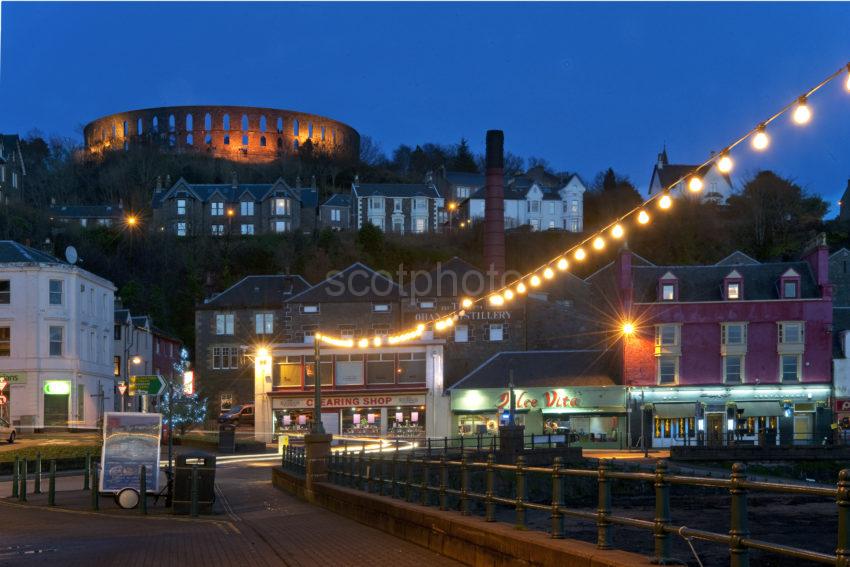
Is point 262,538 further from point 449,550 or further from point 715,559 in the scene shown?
point 715,559

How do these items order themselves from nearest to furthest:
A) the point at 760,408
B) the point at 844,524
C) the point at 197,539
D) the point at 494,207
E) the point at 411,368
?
1. the point at 844,524
2. the point at 197,539
3. the point at 760,408
4. the point at 411,368
5. the point at 494,207

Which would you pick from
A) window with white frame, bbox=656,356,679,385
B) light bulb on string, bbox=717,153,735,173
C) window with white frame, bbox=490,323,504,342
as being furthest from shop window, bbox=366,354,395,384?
light bulb on string, bbox=717,153,735,173

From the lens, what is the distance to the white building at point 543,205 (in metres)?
118

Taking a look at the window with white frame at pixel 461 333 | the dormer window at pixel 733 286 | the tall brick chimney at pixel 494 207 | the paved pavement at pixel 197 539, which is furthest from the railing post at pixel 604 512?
the tall brick chimney at pixel 494 207

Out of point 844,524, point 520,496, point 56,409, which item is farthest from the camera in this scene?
point 56,409

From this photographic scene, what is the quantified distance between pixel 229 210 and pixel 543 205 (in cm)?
3183

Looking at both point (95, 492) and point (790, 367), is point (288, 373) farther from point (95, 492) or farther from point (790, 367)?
point (95, 492)

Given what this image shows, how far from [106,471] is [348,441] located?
38251 millimetres

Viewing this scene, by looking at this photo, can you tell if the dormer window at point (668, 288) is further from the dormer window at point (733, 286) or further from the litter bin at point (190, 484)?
the litter bin at point (190, 484)

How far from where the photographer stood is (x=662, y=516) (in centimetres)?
948

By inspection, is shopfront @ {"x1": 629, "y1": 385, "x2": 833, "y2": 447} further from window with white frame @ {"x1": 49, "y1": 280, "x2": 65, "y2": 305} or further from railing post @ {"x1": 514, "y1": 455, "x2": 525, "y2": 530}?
railing post @ {"x1": 514, "y1": 455, "x2": 525, "y2": 530}

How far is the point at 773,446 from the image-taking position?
57.1m

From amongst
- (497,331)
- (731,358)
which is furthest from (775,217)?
(731,358)

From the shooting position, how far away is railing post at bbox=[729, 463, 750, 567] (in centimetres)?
818
